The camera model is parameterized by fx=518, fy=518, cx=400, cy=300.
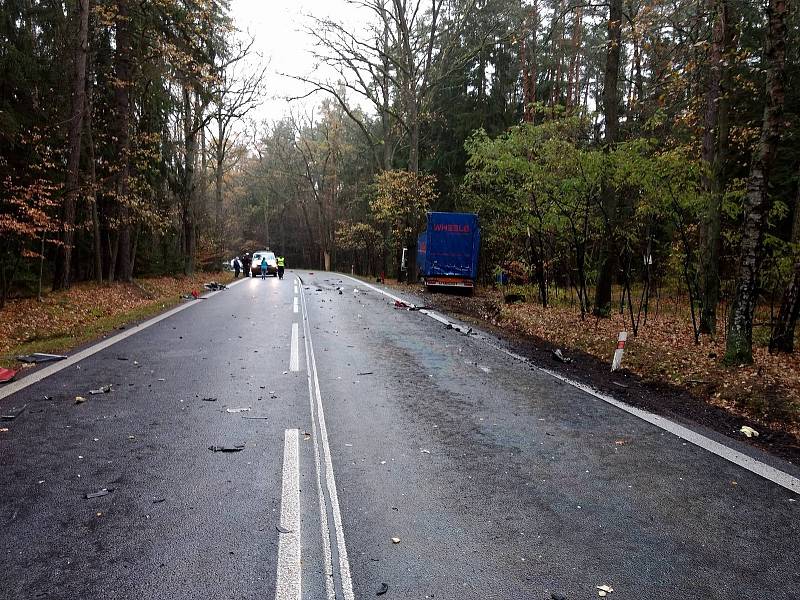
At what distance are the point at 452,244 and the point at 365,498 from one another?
19.3 m

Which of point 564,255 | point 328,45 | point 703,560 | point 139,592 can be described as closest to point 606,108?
point 564,255

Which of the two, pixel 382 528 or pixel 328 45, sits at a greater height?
pixel 328 45

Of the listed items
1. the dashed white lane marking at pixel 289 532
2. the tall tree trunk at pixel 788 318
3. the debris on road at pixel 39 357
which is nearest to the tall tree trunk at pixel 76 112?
the debris on road at pixel 39 357

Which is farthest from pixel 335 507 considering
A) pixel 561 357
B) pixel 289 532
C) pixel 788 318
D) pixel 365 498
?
pixel 788 318

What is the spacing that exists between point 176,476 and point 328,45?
1089 inches

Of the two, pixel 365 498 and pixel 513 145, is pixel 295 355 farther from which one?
pixel 513 145

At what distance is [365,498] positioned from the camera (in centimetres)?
383

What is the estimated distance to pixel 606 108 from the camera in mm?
13273

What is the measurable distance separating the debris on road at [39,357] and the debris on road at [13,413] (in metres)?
2.54

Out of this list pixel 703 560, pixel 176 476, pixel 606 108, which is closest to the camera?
pixel 703 560

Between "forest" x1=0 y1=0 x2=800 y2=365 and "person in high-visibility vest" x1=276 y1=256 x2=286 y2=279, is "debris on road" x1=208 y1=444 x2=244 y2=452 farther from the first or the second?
"person in high-visibility vest" x1=276 y1=256 x2=286 y2=279

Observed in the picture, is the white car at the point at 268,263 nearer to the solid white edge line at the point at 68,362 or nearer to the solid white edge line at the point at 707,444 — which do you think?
the solid white edge line at the point at 68,362

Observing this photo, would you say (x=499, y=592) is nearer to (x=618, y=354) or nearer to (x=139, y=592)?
(x=139, y=592)

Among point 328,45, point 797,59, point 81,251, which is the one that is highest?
point 328,45
